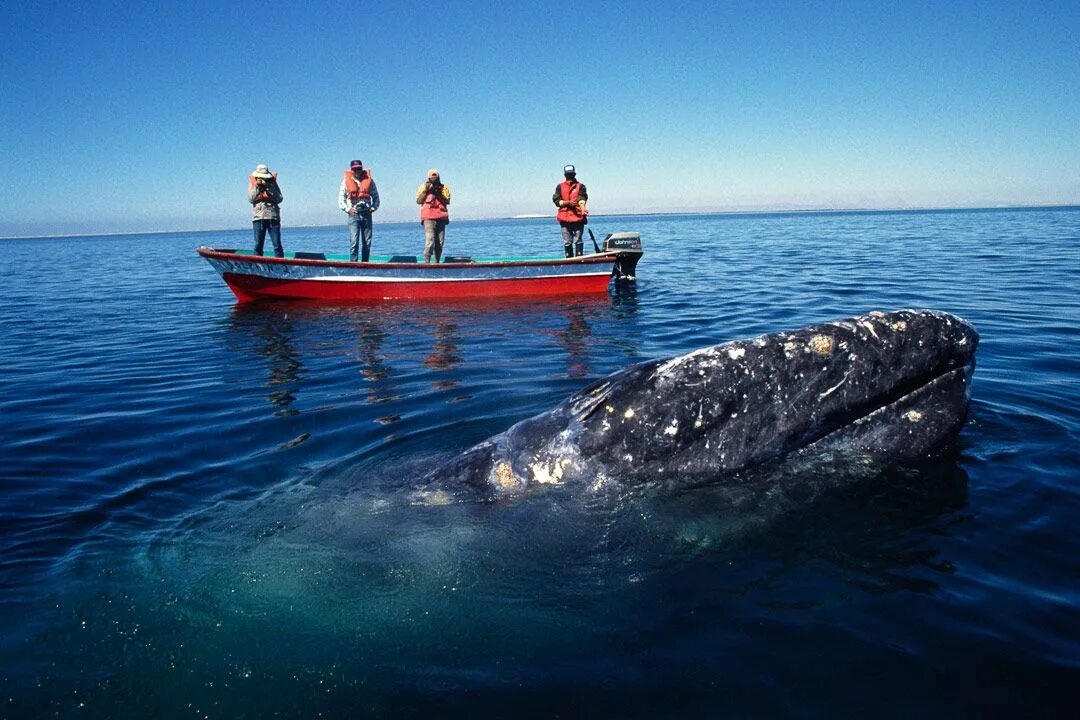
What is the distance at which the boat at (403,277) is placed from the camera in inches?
630

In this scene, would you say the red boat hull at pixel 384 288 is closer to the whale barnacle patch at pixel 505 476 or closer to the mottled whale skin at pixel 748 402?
the whale barnacle patch at pixel 505 476

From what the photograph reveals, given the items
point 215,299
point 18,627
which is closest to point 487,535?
point 18,627

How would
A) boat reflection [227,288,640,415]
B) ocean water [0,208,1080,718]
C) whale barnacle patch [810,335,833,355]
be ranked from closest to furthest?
ocean water [0,208,1080,718] < whale barnacle patch [810,335,833,355] < boat reflection [227,288,640,415]

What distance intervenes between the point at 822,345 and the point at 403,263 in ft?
42.7

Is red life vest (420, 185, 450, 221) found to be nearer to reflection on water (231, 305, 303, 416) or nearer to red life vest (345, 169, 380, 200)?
red life vest (345, 169, 380, 200)

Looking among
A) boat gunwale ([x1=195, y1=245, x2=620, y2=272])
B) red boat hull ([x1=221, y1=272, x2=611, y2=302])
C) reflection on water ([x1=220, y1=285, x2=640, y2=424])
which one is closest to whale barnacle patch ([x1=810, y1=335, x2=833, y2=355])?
reflection on water ([x1=220, y1=285, x2=640, y2=424])

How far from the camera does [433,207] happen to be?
54.8ft

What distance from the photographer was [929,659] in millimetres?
2834

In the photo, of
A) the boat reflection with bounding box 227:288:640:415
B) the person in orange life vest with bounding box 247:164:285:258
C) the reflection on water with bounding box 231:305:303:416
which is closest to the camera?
the reflection on water with bounding box 231:305:303:416

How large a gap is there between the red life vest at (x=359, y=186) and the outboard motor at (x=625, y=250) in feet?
20.2

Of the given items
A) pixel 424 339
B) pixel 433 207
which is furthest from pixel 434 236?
pixel 424 339

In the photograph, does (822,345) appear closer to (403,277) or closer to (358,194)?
(403,277)

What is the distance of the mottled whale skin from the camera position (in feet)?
13.4

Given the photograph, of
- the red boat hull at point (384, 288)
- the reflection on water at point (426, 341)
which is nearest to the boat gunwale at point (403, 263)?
the red boat hull at point (384, 288)
